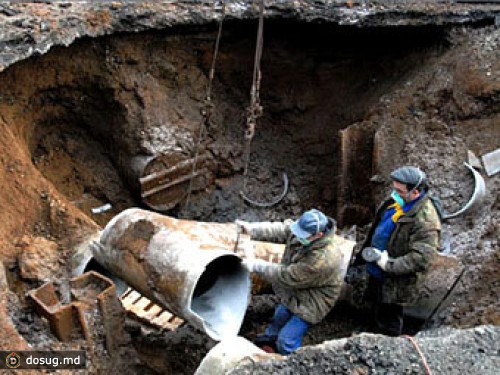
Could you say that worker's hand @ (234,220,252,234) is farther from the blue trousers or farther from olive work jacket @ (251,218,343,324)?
the blue trousers

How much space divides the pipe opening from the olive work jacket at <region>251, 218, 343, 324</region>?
0.29 m

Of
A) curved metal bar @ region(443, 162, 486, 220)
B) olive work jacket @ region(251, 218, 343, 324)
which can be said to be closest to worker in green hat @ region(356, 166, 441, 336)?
olive work jacket @ region(251, 218, 343, 324)

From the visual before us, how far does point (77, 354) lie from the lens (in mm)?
4699

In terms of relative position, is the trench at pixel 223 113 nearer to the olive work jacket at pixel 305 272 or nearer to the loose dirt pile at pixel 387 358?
the olive work jacket at pixel 305 272

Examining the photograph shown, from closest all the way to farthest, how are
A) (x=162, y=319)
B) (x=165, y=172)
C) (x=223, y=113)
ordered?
(x=162, y=319) → (x=165, y=172) → (x=223, y=113)

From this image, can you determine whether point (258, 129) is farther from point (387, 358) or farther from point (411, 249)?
point (387, 358)

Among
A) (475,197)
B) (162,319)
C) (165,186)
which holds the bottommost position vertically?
(162,319)

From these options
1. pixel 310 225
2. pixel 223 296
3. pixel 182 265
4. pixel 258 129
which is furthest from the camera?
pixel 258 129

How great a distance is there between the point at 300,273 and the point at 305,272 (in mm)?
38

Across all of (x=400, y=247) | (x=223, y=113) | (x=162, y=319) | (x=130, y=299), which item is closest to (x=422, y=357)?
(x=400, y=247)

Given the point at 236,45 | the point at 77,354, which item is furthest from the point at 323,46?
the point at 77,354

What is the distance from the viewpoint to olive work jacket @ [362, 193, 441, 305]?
4.78 meters

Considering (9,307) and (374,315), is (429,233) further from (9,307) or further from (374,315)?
(9,307)

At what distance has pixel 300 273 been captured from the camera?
473 centimetres
